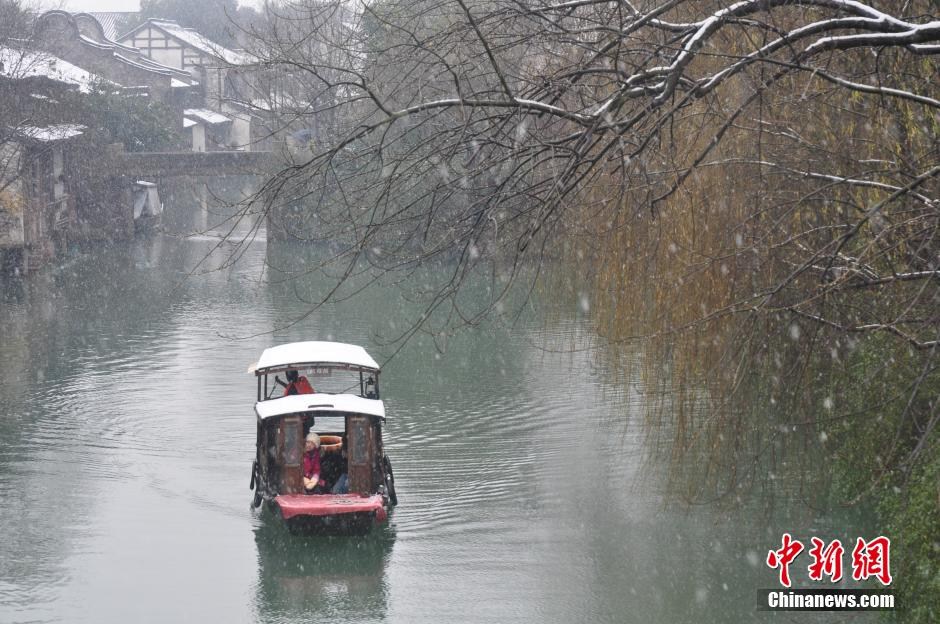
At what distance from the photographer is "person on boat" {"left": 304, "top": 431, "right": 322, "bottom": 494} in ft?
40.1

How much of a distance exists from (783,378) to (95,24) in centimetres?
5476

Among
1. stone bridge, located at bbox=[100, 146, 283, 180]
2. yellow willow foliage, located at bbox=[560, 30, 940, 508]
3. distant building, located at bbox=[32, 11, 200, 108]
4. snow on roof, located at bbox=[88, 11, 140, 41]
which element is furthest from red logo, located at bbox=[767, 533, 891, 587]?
snow on roof, located at bbox=[88, 11, 140, 41]

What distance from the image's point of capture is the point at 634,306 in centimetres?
1183

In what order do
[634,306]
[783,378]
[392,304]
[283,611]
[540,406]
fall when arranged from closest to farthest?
[783,378] < [283,611] < [634,306] < [540,406] < [392,304]

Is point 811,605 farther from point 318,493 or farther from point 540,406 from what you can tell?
point 540,406

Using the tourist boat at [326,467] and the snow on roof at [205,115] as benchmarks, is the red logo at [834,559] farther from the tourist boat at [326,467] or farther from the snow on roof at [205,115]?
the snow on roof at [205,115]

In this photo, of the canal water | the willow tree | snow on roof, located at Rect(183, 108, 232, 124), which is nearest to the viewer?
the willow tree

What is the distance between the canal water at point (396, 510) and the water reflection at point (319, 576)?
1.1 inches

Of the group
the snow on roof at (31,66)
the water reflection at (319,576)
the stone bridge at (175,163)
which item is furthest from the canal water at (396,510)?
the stone bridge at (175,163)

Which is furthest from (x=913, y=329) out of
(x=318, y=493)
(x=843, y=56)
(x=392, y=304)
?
(x=392, y=304)

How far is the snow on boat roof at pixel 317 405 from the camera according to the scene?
12133mm

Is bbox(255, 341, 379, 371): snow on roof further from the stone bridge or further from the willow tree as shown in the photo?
the stone bridge

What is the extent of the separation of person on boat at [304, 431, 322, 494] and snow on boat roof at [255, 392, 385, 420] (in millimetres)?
370

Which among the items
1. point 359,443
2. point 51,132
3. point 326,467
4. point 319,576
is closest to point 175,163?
point 51,132
